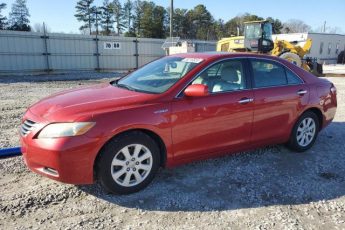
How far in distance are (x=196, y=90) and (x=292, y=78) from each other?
204 centimetres

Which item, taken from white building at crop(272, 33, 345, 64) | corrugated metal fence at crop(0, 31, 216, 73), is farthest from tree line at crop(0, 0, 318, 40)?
corrugated metal fence at crop(0, 31, 216, 73)

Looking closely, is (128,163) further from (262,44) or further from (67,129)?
(262,44)

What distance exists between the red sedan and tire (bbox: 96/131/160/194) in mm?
11

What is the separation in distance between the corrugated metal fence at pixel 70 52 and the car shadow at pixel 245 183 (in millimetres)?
17743

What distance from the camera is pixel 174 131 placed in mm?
3883

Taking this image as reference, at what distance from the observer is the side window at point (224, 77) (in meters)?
4.27

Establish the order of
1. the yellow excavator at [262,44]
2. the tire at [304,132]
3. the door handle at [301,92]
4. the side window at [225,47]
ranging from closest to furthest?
the door handle at [301,92], the tire at [304,132], the yellow excavator at [262,44], the side window at [225,47]

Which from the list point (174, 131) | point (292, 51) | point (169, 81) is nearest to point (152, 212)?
point (174, 131)

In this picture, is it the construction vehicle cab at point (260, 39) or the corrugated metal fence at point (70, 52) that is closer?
the construction vehicle cab at point (260, 39)

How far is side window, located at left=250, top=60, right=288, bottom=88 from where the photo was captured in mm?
4727

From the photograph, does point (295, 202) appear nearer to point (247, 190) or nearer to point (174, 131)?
point (247, 190)

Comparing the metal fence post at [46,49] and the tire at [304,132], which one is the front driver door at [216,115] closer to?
the tire at [304,132]

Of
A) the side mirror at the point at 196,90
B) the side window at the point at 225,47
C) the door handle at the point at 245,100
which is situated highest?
the side window at the point at 225,47

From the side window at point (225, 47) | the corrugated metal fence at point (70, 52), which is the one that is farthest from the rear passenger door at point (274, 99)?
the corrugated metal fence at point (70, 52)
